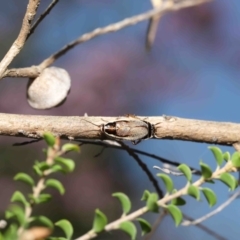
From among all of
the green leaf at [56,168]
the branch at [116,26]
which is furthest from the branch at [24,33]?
the green leaf at [56,168]

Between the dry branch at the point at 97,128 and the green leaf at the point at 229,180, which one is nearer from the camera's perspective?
the green leaf at the point at 229,180

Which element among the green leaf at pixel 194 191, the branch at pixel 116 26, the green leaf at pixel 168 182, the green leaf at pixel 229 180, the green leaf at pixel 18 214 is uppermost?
the branch at pixel 116 26

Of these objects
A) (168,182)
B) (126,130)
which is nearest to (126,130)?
(126,130)

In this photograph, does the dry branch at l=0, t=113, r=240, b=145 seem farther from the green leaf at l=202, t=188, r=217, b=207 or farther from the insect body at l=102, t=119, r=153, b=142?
the green leaf at l=202, t=188, r=217, b=207

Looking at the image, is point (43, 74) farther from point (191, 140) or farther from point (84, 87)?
point (84, 87)

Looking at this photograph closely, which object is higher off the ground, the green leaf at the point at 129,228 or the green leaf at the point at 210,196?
the green leaf at the point at 210,196

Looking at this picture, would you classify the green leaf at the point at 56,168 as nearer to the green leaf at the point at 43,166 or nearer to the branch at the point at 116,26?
the green leaf at the point at 43,166

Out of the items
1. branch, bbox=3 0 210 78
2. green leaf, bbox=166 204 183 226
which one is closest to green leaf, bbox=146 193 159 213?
green leaf, bbox=166 204 183 226
